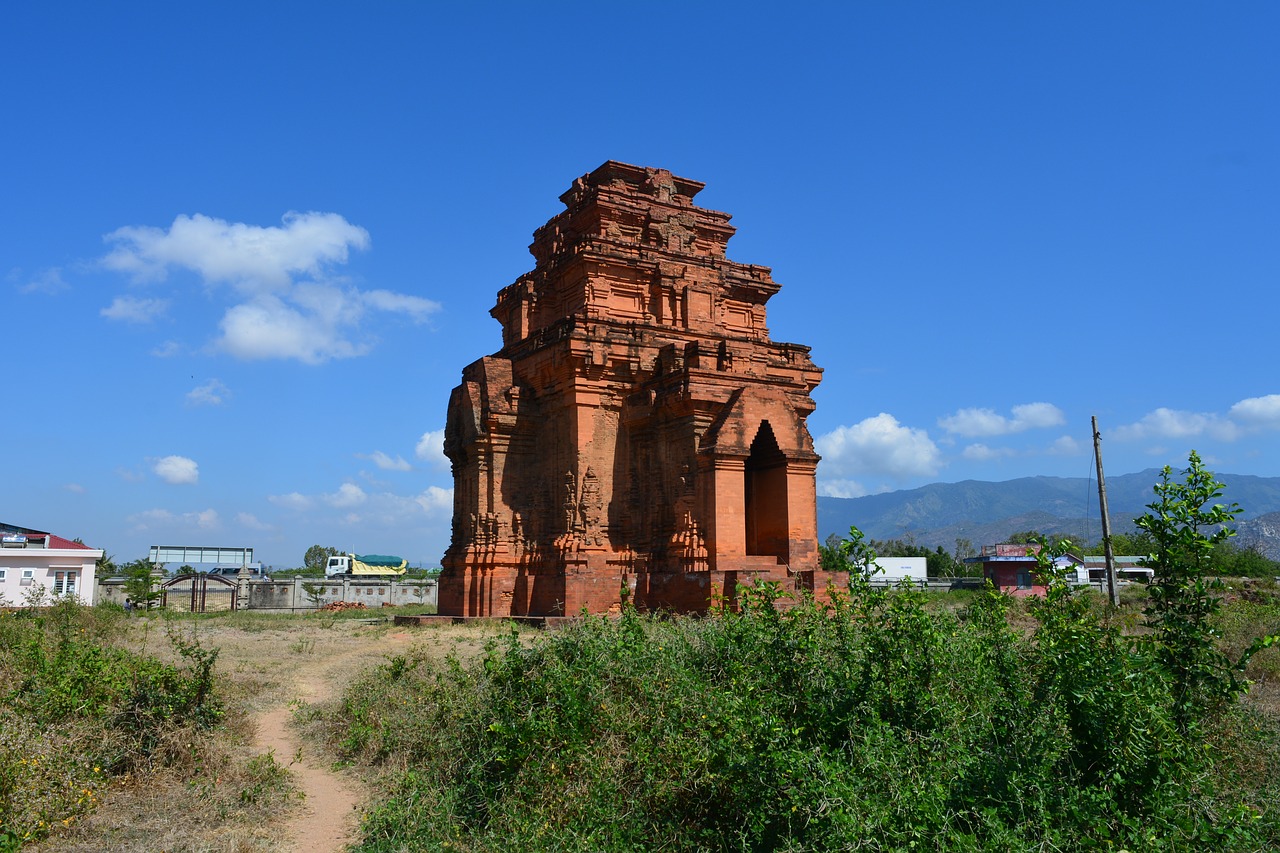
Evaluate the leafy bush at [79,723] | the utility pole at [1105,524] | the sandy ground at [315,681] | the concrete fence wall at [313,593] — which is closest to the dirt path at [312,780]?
the sandy ground at [315,681]

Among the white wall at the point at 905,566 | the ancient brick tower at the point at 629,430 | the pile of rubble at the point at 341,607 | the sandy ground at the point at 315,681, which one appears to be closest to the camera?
the sandy ground at the point at 315,681

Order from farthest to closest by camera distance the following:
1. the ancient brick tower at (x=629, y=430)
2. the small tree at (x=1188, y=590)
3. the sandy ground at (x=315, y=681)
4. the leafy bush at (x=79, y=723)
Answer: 1. the ancient brick tower at (x=629, y=430)
2. the sandy ground at (x=315, y=681)
3. the leafy bush at (x=79, y=723)
4. the small tree at (x=1188, y=590)

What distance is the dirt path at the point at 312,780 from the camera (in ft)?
24.8

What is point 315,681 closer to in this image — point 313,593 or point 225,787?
point 225,787

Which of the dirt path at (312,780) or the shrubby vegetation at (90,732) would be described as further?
the dirt path at (312,780)

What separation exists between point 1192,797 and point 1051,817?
108 centimetres

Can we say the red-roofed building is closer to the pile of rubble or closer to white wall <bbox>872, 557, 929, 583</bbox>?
the pile of rubble

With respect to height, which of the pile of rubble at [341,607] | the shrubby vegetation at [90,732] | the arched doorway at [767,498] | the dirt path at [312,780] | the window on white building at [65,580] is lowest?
the dirt path at [312,780]

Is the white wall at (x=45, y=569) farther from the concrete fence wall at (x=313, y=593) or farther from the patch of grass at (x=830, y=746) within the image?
Answer: the patch of grass at (x=830, y=746)

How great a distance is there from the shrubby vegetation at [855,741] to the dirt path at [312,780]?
46 cm

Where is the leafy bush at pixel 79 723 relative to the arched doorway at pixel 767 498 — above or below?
below

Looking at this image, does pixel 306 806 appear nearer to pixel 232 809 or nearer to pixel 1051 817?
pixel 232 809

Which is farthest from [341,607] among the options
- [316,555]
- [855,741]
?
[316,555]

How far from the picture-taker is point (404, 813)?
7.29 meters
